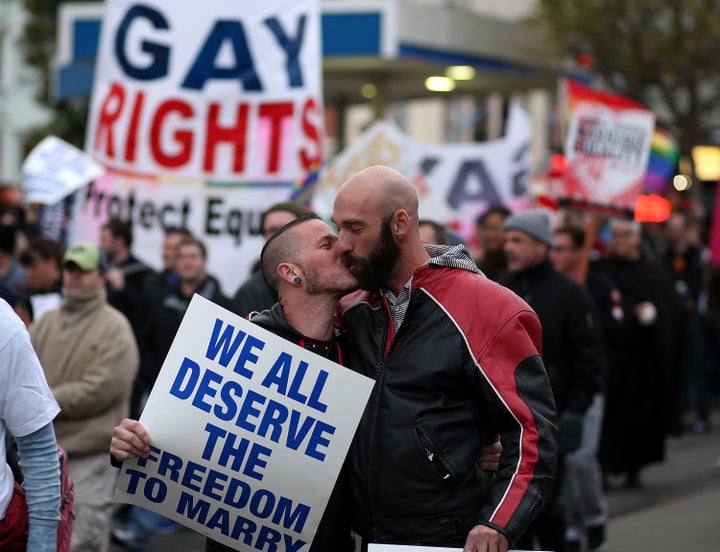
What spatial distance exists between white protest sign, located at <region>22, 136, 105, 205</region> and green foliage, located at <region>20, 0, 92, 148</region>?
18182mm

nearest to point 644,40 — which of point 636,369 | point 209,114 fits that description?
point 636,369

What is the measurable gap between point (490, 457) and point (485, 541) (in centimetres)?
33

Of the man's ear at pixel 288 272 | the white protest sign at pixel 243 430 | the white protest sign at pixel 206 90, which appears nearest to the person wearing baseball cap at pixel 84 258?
the white protest sign at pixel 206 90

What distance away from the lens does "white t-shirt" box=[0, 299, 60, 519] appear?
3963mm

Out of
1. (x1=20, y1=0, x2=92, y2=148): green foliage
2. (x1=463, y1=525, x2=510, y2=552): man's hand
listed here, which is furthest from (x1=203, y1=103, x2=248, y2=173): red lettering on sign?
(x1=20, y1=0, x2=92, y2=148): green foliage

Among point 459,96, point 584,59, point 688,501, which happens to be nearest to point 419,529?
point 688,501

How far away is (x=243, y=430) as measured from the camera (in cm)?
405

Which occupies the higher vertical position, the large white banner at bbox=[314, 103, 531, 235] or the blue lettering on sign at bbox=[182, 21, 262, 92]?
the blue lettering on sign at bbox=[182, 21, 262, 92]

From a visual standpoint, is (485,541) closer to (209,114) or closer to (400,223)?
(400,223)

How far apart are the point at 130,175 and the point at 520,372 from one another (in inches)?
233

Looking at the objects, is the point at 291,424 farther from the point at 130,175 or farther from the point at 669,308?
the point at 669,308

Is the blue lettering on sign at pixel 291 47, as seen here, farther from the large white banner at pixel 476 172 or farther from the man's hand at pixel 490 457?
the man's hand at pixel 490 457

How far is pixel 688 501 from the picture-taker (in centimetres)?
1047

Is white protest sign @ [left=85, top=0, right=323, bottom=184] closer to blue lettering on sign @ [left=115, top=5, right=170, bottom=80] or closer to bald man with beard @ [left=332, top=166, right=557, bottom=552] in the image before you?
blue lettering on sign @ [left=115, top=5, right=170, bottom=80]
